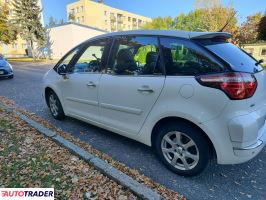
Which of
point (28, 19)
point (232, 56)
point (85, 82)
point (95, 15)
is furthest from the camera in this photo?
point (95, 15)

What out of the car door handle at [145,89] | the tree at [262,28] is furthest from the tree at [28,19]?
the car door handle at [145,89]

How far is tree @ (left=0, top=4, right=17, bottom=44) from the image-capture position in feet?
80.7

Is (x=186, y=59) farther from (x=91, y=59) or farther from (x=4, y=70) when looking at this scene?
(x=4, y=70)

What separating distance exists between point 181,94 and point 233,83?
0.56 m

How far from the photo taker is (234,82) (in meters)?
2.28

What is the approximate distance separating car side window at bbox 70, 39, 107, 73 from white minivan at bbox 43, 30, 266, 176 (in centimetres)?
2

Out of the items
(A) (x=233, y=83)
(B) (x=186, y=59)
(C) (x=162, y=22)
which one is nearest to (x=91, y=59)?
(B) (x=186, y=59)

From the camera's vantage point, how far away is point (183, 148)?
2740mm

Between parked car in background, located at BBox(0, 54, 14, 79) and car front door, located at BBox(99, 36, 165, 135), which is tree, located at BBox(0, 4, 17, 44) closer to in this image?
parked car in background, located at BBox(0, 54, 14, 79)

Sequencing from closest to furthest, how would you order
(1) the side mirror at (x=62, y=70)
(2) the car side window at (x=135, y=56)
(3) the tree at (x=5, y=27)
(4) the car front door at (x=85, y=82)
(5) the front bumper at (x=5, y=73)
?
(2) the car side window at (x=135, y=56) < (4) the car front door at (x=85, y=82) < (1) the side mirror at (x=62, y=70) < (5) the front bumper at (x=5, y=73) < (3) the tree at (x=5, y=27)

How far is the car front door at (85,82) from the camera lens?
3639 millimetres

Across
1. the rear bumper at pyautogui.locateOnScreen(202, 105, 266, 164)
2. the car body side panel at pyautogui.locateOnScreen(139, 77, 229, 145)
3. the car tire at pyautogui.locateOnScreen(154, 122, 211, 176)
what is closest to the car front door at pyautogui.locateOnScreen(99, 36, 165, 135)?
the car body side panel at pyautogui.locateOnScreen(139, 77, 229, 145)

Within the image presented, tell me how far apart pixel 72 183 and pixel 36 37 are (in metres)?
30.5

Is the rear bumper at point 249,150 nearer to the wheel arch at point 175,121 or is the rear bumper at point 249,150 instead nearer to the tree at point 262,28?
the wheel arch at point 175,121
